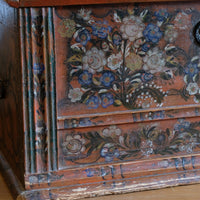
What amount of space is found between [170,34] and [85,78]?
0.34 m

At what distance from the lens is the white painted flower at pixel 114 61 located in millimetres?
1176

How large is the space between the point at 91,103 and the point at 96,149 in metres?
0.17

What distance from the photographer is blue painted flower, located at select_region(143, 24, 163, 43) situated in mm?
1184

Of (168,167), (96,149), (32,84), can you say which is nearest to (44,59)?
(32,84)

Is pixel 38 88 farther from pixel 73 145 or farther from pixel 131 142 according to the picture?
pixel 131 142

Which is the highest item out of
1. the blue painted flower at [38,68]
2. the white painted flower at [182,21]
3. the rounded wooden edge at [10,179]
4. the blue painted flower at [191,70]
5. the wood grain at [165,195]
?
the white painted flower at [182,21]

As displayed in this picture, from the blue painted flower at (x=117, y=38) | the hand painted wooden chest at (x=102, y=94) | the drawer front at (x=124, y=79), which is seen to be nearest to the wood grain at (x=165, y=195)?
the hand painted wooden chest at (x=102, y=94)

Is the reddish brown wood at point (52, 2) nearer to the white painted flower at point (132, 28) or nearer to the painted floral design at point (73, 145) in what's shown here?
→ the white painted flower at point (132, 28)

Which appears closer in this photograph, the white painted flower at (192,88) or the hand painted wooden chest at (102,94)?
the hand painted wooden chest at (102,94)

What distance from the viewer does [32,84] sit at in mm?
1111

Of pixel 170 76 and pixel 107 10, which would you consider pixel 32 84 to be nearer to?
pixel 107 10

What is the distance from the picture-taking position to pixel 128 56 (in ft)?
3.89

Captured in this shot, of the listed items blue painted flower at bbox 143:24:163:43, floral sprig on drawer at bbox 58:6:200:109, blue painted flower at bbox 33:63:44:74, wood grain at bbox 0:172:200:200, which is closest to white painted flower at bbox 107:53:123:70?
floral sprig on drawer at bbox 58:6:200:109

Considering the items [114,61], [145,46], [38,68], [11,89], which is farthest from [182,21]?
[11,89]
